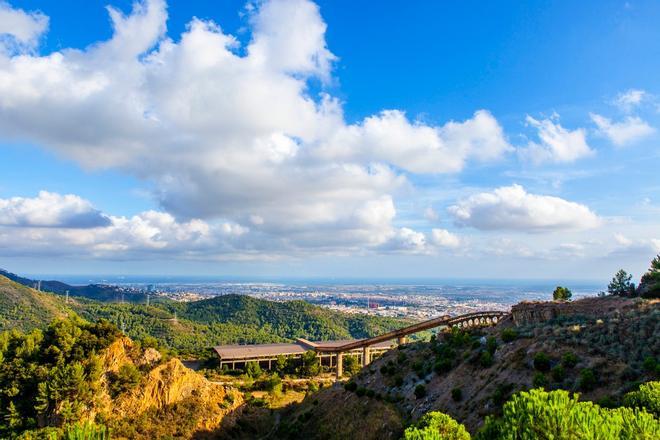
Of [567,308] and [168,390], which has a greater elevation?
[567,308]

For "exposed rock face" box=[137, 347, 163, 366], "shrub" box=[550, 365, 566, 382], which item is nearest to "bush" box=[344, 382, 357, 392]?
"shrub" box=[550, 365, 566, 382]

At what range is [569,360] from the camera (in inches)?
1069

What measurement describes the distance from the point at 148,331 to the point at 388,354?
382ft

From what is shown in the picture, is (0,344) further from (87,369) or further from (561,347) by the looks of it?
(561,347)

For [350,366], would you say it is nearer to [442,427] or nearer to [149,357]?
[149,357]

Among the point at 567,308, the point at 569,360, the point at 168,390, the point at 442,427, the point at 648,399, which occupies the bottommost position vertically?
the point at 168,390

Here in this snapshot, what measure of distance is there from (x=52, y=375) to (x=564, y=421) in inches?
1977

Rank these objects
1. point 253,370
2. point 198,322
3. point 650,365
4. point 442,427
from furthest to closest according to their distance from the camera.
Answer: point 198,322
point 253,370
point 650,365
point 442,427

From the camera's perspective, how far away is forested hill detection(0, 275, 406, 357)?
129m

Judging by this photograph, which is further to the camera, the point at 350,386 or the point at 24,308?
the point at 24,308

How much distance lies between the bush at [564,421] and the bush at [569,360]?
1578 cm

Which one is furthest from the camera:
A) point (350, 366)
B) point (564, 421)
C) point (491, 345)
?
point (350, 366)

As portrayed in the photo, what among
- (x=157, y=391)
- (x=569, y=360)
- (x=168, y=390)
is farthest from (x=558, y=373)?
(x=157, y=391)

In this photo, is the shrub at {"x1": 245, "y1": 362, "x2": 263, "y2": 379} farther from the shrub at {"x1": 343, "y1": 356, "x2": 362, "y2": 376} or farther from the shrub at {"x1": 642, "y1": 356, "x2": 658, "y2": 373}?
the shrub at {"x1": 642, "y1": 356, "x2": 658, "y2": 373}
